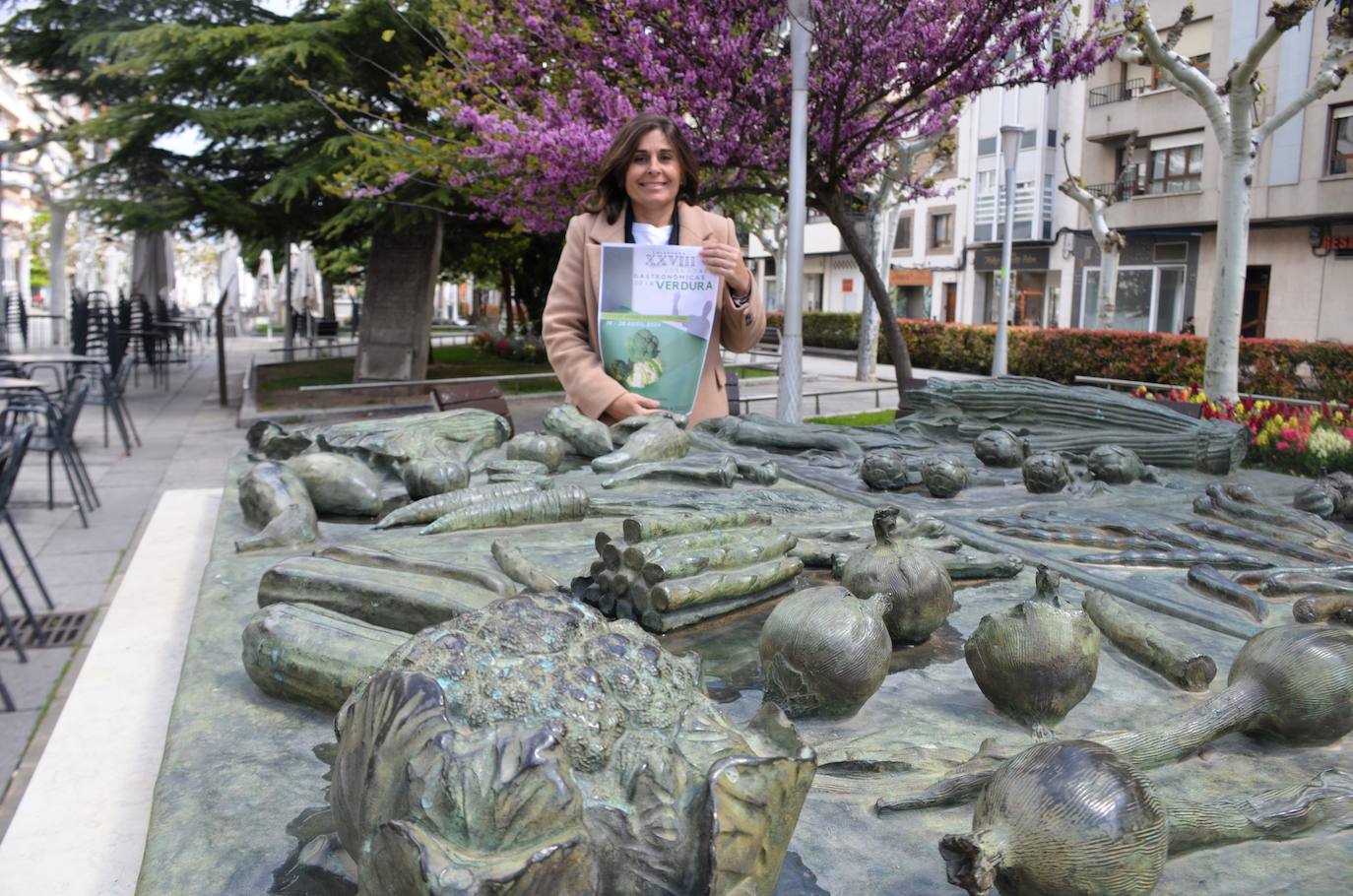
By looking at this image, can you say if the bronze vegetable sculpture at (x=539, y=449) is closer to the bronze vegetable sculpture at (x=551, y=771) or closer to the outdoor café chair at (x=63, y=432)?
the bronze vegetable sculpture at (x=551, y=771)

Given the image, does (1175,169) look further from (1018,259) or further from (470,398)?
(470,398)

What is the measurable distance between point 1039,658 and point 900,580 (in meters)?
0.36


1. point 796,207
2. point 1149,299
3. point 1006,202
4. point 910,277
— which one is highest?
point 1006,202

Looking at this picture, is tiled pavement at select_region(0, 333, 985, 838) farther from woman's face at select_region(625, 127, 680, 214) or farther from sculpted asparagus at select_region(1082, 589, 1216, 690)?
sculpted asparagus at select_region(1082, 589, 1216, 690)

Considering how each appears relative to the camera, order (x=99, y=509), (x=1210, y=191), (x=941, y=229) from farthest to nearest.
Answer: (x=941, y=229), (x=1210, y=191), (x=99, y=509)

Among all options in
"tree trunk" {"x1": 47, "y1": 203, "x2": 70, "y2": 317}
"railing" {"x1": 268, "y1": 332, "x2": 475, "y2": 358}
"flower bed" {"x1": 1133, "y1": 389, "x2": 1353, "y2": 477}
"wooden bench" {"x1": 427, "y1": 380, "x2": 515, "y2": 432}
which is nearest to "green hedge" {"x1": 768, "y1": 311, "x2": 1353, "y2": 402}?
"flower bed" {"x1": 1133, "y1": 389, "x2": 1353, "y2": 477}

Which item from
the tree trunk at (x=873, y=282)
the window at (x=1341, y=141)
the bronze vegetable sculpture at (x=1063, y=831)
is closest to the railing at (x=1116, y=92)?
the window at (x=1341, y=141)

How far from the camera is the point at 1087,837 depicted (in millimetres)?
1196

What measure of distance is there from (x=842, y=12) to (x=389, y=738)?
780cm

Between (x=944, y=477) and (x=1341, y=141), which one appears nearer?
(x=944, y=477)

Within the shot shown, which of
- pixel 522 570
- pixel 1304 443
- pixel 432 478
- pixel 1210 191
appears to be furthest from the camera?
pixel 1210 191

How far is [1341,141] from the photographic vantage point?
2091cm

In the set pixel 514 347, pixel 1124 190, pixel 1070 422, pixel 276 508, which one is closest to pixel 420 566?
pixel 276 508

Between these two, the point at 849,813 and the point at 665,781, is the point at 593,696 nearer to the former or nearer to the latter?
the point at 665,781
